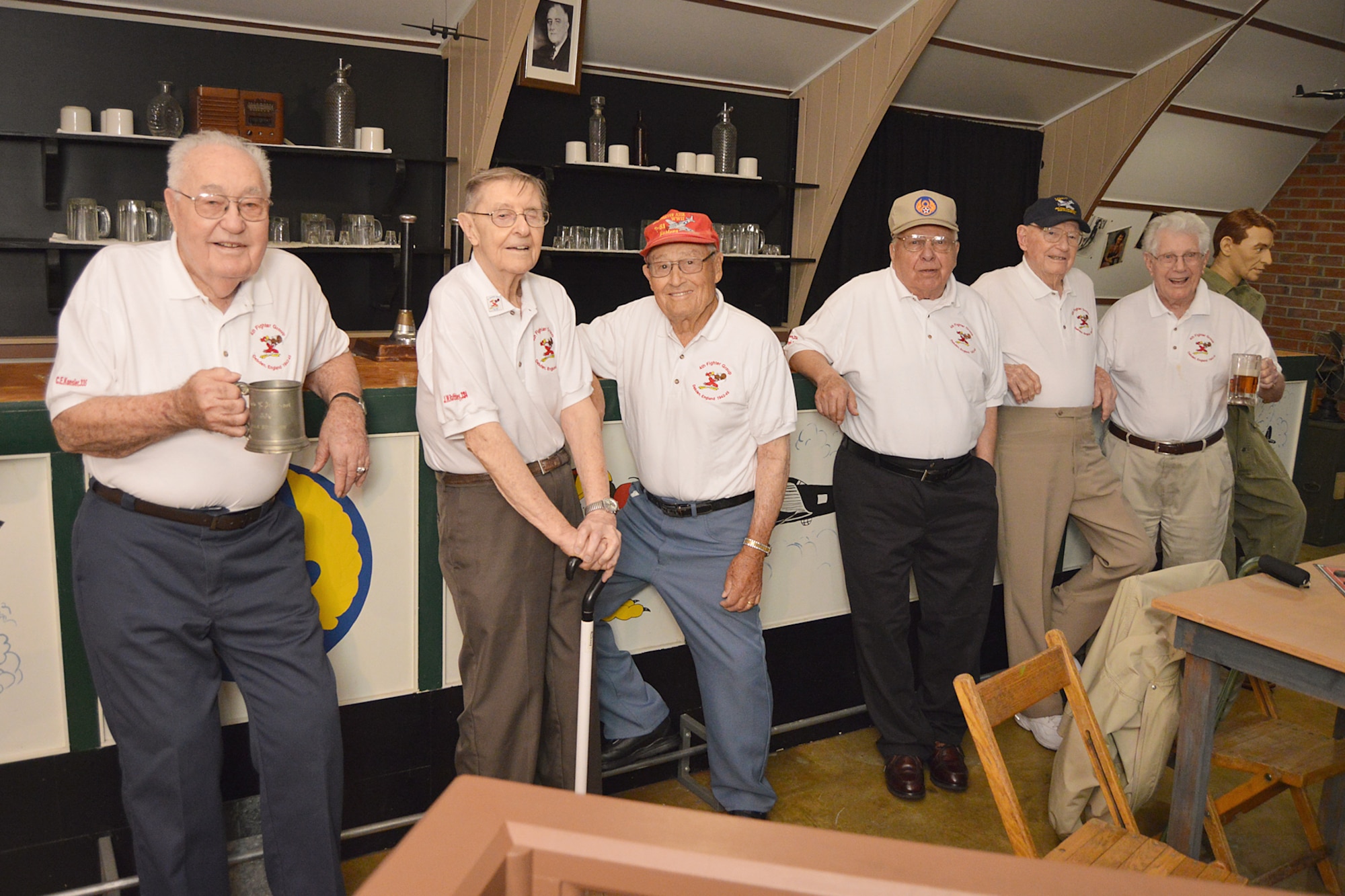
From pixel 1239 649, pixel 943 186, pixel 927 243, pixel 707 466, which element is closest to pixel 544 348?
pixel 707 466

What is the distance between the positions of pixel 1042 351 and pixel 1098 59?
4622 mm

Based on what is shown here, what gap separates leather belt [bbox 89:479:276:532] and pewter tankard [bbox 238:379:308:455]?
230 millimetres

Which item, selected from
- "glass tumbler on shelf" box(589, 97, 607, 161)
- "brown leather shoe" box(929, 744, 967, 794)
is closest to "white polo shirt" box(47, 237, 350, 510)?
"brown leather shoe" box(929, 744, 967, 794)

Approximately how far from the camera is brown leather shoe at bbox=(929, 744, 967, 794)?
3.13 meters

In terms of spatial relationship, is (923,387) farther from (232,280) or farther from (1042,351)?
(232,280)

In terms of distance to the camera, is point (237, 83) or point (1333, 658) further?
point (237, 83)

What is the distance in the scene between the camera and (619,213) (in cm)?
642

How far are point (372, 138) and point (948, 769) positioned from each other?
4123 millimetres

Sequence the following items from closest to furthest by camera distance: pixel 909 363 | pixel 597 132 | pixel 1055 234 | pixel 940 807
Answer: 1. pixel 909 363
2. pixel 940 807
3. pixel 1055 234
4. pixel 597 132

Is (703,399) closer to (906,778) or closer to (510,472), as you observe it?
(510,472)

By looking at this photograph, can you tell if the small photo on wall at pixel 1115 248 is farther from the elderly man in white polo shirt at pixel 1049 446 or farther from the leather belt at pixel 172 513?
the leather belt at pixel 172 513

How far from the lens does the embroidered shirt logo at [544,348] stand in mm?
2305

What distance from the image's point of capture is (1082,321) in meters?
3.36

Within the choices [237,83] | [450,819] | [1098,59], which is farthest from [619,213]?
[450,819]
